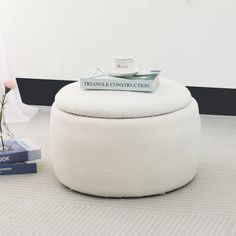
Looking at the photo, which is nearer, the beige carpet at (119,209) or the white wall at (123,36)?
the beige carpet at (119,209)

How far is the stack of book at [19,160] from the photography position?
2746mm

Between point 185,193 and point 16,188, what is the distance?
2.52 feet

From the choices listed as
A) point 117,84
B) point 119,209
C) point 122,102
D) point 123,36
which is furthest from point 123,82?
point 123,36

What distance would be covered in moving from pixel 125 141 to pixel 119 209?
0.28 m

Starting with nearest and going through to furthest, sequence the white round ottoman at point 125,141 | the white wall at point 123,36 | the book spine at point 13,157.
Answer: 1. the white round ottoman at point 125,141
2. the book spine at point 13,157
3. the white wall at point 123,36

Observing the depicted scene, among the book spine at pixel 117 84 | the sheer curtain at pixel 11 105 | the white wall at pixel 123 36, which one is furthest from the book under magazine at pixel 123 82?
the sheer curtain at pixel 11 105

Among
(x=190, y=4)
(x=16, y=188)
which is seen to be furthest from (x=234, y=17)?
(x=16, y=188)

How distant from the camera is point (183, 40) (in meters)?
3.62

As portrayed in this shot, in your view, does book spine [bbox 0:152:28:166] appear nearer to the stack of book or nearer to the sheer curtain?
the stack of book

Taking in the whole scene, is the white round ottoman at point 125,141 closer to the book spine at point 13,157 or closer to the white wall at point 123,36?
the book spine at point 13,157

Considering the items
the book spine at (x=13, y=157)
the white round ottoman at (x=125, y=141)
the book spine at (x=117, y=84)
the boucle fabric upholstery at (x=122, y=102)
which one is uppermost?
the book spine at (x=117, y=84)

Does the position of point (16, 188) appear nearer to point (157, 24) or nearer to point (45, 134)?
point (45, 134)

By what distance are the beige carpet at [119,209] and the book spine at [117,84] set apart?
478 mm

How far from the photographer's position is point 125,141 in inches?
93.0
